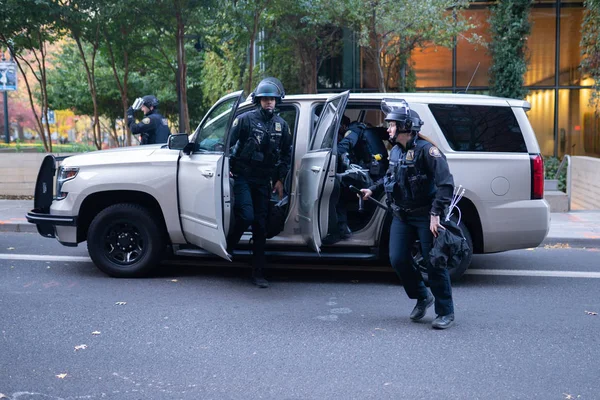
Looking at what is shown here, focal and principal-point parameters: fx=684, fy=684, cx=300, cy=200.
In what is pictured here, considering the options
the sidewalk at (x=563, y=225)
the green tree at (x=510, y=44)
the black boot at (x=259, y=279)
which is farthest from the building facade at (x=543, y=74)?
the black boot at (x=259, y=279)

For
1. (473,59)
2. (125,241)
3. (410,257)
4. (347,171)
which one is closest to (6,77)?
(125,241)

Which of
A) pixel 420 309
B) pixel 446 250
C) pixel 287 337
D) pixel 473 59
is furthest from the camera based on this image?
pixel 473 59

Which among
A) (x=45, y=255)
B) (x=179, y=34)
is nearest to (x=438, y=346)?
(x=45, y=255)

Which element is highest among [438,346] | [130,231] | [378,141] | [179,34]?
[179,34]

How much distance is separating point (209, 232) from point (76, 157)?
1.85 metres

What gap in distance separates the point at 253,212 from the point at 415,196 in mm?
1741

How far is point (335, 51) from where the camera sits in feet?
57.9

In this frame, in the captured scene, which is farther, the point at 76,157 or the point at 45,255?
the point at 45,255

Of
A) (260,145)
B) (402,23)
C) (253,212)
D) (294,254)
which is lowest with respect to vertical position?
(294,254)

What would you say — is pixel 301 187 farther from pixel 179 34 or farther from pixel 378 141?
pixel 179 34

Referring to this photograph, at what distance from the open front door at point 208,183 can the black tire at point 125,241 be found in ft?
1.23

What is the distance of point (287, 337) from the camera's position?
5.19 meters

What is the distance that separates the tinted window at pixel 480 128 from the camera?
6.65 meters

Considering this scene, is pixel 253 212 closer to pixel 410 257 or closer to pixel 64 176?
pixel 410 257
